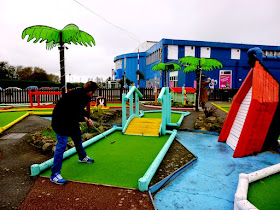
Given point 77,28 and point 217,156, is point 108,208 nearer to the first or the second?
point 217,156

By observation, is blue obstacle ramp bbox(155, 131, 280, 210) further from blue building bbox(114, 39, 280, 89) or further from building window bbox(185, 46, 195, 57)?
building window bbox(185, 46, 195, 57)

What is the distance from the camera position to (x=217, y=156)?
4586 millimetres

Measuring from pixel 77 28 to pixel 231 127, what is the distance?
18.1ft

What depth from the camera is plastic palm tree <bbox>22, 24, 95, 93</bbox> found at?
20.7 feet

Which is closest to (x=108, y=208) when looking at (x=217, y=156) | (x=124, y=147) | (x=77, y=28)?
(x=124, y=147)

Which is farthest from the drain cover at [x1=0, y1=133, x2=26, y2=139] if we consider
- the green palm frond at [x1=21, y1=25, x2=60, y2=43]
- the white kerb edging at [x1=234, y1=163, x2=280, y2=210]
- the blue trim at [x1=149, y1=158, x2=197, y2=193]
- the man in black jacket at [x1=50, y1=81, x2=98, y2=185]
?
the white kerb edging at [x1=234, y1=163, x2=280, y2=210]

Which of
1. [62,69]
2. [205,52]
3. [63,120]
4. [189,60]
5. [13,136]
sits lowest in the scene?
[13,136]

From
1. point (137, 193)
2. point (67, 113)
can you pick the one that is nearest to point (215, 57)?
point (67, 113)

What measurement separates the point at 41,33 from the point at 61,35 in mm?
591

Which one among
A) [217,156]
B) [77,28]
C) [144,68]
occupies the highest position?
[144,68]

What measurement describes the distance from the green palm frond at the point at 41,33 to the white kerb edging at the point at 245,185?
Answer: 649cm

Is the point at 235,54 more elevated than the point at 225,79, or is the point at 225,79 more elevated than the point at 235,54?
the point at 235,54

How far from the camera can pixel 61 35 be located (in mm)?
6598

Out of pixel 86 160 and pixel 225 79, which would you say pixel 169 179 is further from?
pixel 225 79
